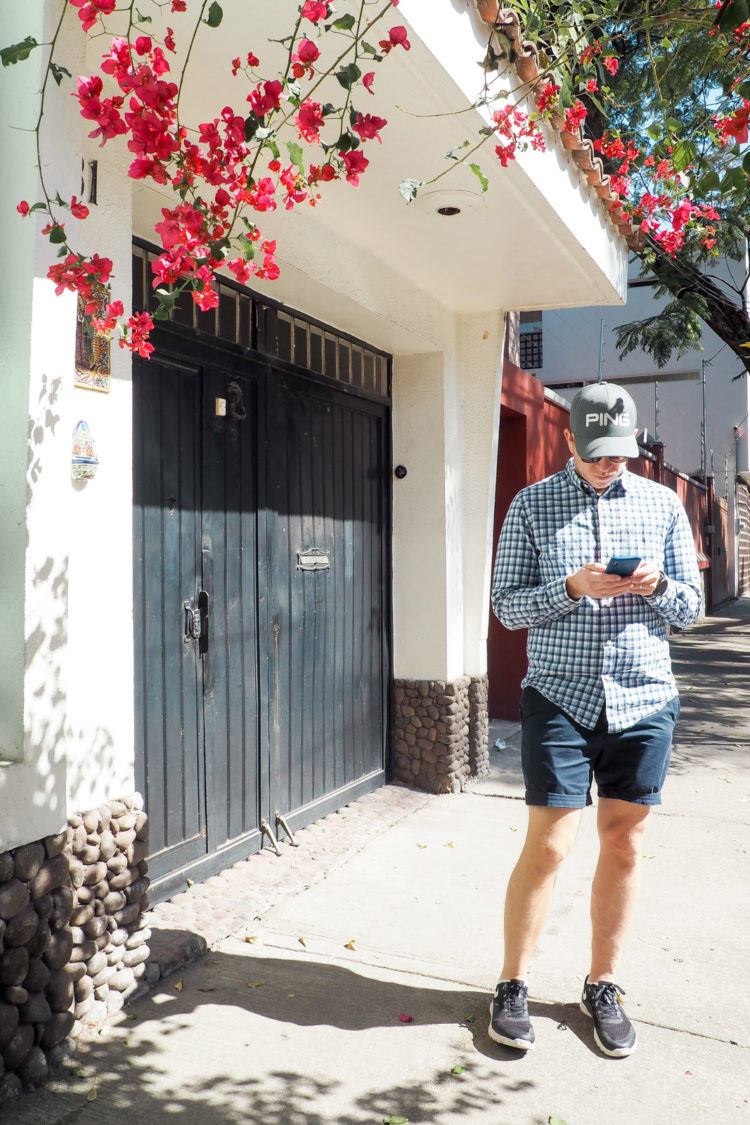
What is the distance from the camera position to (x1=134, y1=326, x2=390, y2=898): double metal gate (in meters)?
3.87

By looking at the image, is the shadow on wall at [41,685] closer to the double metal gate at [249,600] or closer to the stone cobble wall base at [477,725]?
the double metal gate at [249,600]

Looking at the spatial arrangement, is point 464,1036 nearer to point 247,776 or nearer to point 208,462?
point 247,776

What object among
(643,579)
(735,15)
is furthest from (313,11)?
(643,579)

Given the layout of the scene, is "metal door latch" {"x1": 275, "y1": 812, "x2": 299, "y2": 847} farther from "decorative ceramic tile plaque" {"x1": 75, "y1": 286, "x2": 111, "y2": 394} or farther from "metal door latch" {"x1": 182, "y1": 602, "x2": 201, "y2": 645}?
"decorative ceramic tile plaque" {"x1": 75, "y1": 286, "x2": 111, "y2": 394}

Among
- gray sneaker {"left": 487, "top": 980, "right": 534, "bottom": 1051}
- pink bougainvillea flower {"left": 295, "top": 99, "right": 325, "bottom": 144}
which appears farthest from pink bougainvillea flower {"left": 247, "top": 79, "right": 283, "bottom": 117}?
gray sneaker {"left": 487, "top": 980, "right": 534, "bottom": 1051}

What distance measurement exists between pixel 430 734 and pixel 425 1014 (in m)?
2.74

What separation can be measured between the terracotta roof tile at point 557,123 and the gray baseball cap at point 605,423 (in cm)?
126

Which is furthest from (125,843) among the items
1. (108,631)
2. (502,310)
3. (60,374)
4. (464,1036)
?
(502,310)

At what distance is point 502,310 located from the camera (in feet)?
20.0

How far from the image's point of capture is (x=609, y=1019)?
2.90 m

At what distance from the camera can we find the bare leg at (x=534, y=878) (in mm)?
2789

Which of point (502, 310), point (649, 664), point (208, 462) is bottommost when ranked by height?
point (649, 664)

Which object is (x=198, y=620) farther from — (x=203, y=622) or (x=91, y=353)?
(x=91, y=353)

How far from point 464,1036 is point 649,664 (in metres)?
1.28
